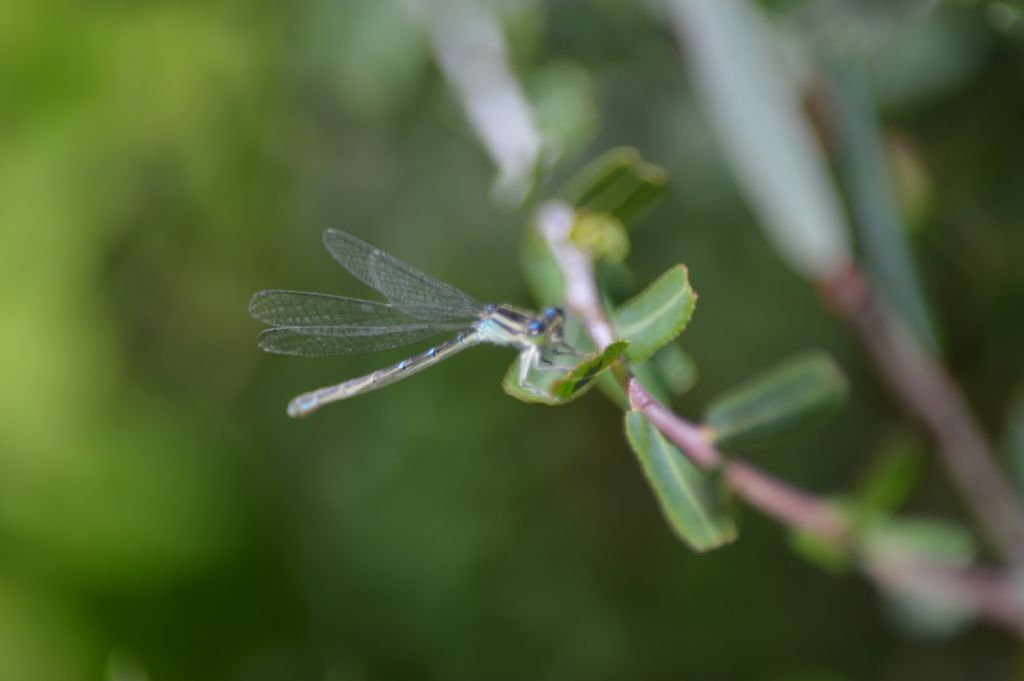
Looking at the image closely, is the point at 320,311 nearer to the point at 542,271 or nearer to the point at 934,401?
the point at 542,271

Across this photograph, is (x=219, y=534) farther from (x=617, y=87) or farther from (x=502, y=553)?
(x=617, y=87)

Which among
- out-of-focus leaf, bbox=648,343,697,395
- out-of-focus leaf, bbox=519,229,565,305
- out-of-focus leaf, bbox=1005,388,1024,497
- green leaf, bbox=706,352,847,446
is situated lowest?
out-of-focus leaf, bbox=1005,388,1024,497

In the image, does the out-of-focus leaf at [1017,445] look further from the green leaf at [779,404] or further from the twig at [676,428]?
the green leaf at [779,404]

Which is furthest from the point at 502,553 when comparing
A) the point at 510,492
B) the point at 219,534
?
the point at 219,534

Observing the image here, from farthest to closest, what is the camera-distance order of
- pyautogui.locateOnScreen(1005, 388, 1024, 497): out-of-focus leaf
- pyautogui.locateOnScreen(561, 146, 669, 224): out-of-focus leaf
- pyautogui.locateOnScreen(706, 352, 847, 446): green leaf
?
pyautogui.locateOnScreen(1005, 388, 1024, 497): out-of-focus leaf → pyautogui.locateOnScreen(561, 146, 669, 224): out-of-focus leaf → pyautogui.locateOnScreen(706, 352, 847, 446): green leaf

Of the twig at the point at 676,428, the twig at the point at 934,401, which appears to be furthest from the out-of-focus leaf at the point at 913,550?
the twig at the point at 934,401

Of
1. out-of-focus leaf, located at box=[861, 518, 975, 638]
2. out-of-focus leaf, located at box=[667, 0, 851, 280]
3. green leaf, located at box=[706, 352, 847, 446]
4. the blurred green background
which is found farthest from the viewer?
the blurred green background

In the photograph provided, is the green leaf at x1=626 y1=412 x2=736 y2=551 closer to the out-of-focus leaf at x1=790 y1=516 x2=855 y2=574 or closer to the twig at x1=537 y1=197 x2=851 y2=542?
the twig at x1=537 y1=197 x2=851 y2=542

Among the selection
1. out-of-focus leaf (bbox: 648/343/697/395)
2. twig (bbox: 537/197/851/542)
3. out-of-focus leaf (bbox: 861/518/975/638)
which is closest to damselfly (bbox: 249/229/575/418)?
twig (bbox: 537/197/851/542)
